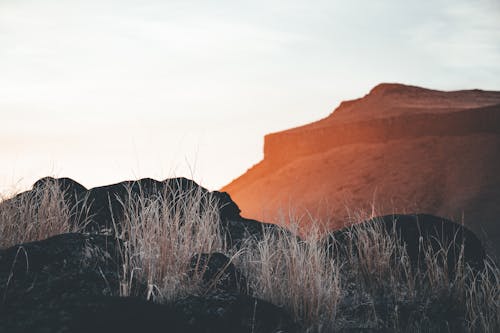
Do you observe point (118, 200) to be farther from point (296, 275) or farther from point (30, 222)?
point (296, 275)

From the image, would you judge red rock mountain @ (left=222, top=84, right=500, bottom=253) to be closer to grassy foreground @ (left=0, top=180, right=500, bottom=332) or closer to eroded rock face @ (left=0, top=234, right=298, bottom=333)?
grassy foreground @ (left=0, top=180, right=500, bottom=332)

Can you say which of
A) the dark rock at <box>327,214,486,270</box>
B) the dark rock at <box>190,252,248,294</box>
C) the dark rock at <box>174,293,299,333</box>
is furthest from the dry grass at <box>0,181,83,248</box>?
the dark rock at <box>327,214,486,270</box>

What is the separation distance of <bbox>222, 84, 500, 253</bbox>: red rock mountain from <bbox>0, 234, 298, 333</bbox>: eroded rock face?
16.1 meters

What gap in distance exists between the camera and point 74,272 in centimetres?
346

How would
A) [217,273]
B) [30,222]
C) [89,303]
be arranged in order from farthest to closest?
[30,222]
[217,273]
[89,303]

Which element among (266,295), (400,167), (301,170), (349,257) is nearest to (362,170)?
(400,167)

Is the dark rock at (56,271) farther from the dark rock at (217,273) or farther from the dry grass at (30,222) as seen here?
the dry grass at (30,222)

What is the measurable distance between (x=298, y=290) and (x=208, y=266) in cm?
63

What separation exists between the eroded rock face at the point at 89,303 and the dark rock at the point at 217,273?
0.43 metres

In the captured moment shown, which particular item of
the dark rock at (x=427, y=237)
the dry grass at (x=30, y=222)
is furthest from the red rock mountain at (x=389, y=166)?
the dry grass at (x=30, y=222)

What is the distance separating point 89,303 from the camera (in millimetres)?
2842

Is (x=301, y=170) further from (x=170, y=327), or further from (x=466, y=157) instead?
(x=170, y=327)

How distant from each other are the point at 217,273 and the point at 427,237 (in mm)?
3104

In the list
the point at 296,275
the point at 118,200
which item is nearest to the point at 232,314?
the point at 296,275
